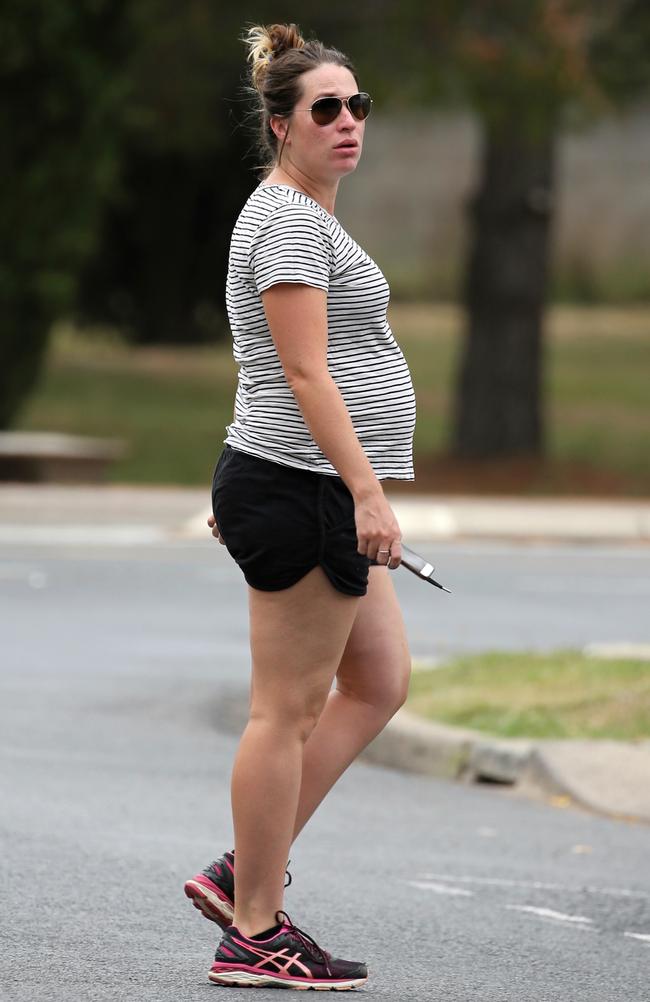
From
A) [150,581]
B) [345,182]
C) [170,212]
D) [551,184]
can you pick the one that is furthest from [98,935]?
[345,182]

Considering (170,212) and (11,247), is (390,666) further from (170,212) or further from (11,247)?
(170,212)

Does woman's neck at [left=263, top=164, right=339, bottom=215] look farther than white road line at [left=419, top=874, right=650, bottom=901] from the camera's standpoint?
No

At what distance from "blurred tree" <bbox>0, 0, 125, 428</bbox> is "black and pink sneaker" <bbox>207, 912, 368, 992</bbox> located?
1688 cm

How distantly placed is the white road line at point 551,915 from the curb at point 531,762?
1.41 m

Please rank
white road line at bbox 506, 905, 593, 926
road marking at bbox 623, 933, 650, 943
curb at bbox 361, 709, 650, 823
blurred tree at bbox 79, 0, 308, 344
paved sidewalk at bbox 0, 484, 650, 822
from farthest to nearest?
blurred tree at bbox 79, 0, 308, 344, paved sidewalk at bbox 0, 484, 650, 822, curb at bbox 361, 709, 650, 823, white road line at bbox 506, 905, 593, 926, road marking at bbox 623, 933, 650, 943

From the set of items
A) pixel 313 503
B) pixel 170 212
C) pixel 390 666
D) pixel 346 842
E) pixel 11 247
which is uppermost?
pixel 170 212

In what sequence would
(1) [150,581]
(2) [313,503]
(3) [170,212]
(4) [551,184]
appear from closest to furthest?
(2) [313,503], (1) [150,581], (4) [551,184], (3) [170,212]

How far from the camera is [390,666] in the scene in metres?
4.53

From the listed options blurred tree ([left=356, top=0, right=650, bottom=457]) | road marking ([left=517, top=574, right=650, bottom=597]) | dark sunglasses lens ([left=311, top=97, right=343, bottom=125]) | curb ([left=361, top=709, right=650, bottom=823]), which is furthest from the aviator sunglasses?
blurred tree ([left=356, top=0, right=650, bottom=457])

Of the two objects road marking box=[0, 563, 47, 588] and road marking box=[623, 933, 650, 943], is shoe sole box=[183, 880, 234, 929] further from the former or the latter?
road marking box=[0, 563, 47, 588]

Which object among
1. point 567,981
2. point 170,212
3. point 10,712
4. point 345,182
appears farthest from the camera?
point 345,182

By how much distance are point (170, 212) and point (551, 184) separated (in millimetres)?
13326

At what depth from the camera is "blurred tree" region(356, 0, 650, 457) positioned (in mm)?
19859

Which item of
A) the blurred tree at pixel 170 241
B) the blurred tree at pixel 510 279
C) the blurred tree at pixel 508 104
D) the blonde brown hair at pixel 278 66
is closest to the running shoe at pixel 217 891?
the blonde brown hair at pixel 278 66
